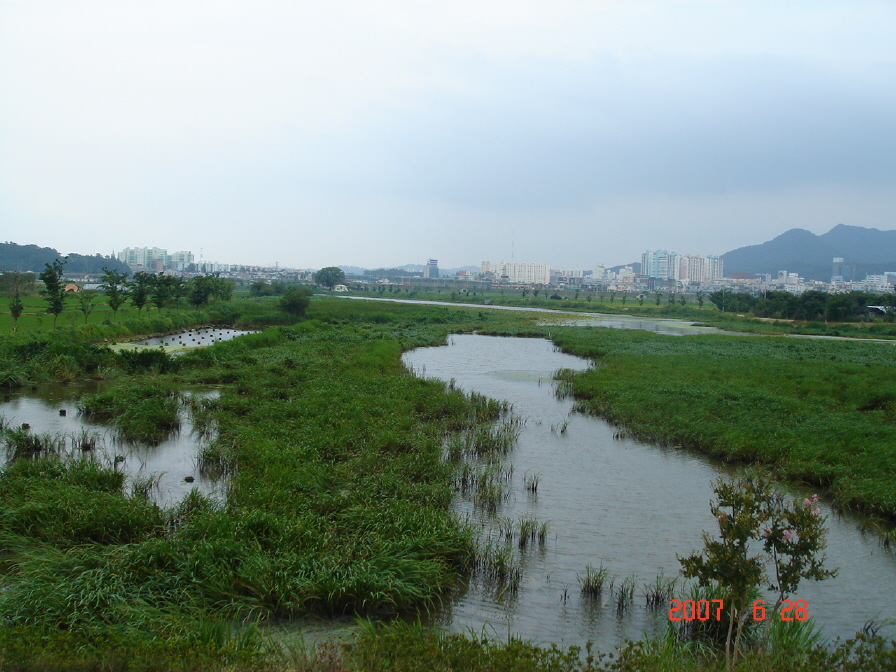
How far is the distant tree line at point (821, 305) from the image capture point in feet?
191

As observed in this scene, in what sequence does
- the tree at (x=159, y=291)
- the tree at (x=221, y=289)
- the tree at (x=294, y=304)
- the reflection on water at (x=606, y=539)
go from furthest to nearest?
the tree at (x=221, y=289), the tree at (x=294, y=304), the tree at (x=159, y=291), the reflection on water at (x=606, y=539)

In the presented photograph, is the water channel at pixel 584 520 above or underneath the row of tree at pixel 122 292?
underneath

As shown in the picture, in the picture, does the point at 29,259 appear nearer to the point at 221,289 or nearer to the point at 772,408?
the point at 221,289

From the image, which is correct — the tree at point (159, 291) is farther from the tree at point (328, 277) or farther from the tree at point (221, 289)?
the tree at point (328, 277)

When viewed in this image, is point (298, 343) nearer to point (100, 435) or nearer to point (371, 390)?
point (371, 390)

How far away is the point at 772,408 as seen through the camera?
16.2 meters

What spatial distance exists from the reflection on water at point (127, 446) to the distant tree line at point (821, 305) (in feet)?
191

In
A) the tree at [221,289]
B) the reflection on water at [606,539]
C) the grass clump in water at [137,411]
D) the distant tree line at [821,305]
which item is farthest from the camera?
the distant tree line at [821,305]

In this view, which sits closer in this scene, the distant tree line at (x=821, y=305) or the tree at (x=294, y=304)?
the tree at (x=294, y=304)
